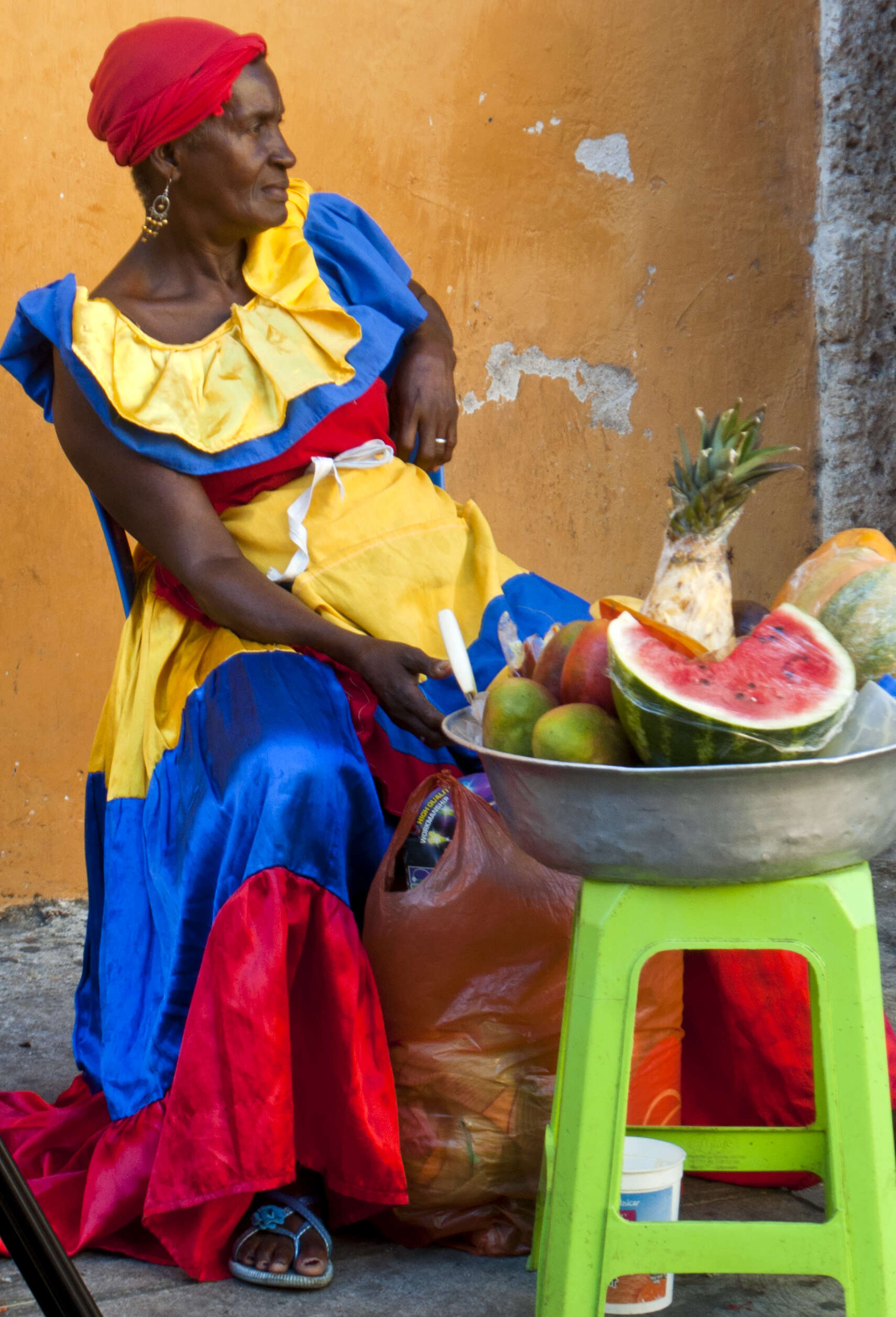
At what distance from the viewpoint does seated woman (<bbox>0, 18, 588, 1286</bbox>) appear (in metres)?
1.87

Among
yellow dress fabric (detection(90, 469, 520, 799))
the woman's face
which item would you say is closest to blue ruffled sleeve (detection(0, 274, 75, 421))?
the woman's face

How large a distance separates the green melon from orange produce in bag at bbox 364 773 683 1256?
594mm

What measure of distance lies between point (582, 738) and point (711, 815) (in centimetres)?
16

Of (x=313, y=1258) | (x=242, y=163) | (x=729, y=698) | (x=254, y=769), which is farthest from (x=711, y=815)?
(x=242, y=163)

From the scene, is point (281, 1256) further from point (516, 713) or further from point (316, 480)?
point (316, 480)

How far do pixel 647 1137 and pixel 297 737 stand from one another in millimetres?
745

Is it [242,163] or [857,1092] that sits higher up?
[242,163]

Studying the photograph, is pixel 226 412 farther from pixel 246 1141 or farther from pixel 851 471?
pixel 851 471

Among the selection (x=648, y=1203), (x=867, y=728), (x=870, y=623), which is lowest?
(x=648, y=1203)

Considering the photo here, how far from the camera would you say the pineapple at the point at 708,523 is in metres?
1.45

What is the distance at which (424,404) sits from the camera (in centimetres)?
256

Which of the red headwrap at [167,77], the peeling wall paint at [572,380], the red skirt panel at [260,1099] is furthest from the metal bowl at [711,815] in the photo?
the peeling wall paint at [572,380]

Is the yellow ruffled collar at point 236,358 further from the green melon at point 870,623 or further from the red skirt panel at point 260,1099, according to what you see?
the green melon at point 870,623

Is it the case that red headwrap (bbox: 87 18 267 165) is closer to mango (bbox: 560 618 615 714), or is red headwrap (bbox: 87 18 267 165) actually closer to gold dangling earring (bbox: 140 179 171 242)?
gold dangling earring (bbox: 140 179 171 242)
